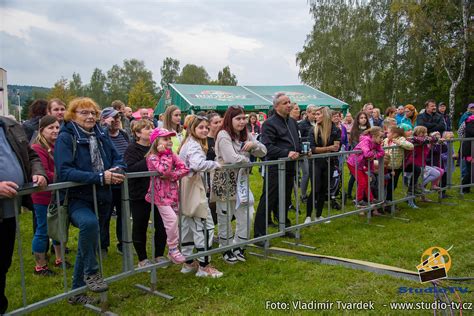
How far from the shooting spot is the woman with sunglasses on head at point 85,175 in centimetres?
375

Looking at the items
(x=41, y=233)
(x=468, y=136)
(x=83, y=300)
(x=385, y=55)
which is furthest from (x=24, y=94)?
(x=83, y=300)

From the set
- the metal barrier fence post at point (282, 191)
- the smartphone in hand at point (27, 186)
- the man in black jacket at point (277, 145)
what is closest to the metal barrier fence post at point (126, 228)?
the smartphone in hand at point (27, 186)

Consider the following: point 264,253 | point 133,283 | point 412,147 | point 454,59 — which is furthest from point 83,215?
point 454,59

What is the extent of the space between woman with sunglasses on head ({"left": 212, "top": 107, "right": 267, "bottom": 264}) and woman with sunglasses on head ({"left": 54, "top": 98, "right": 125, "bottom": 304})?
1.55 meters

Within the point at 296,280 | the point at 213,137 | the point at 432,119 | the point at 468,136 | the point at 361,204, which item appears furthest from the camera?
the point at 468,136

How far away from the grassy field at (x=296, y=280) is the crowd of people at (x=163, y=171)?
11.0 inches

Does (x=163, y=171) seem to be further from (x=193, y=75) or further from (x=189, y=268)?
(x=193, y=75)

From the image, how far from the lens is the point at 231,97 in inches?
1083

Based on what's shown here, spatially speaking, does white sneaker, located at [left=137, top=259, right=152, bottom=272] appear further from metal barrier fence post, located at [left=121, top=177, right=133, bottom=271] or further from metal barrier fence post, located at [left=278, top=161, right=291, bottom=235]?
metal barrier fence post, located at [left=278, top=161, right=291, bottom=235]

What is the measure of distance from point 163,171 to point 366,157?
413cm

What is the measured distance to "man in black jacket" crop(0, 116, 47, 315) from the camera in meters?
3.42

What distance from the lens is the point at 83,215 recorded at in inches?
149

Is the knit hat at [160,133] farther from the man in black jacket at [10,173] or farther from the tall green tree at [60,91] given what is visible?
the tall green tree at [60,91]

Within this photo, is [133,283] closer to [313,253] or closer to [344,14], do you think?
[313,253]
